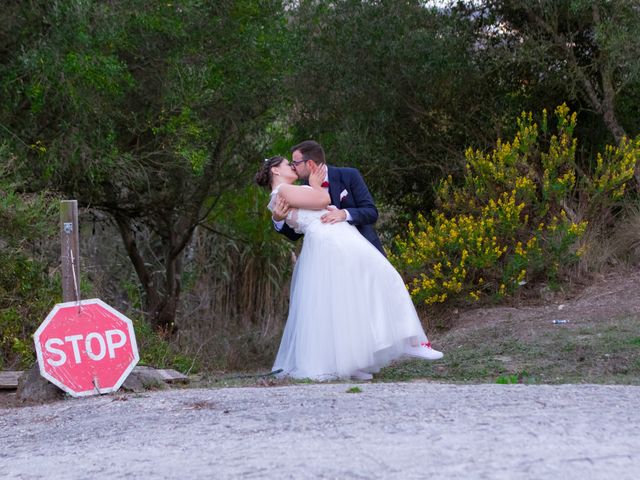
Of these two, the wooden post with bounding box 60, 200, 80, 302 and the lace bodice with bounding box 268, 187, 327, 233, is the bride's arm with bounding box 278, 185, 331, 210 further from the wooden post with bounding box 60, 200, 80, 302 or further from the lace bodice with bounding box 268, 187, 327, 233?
the wooden post with bounding box 60, 200, 80, 302

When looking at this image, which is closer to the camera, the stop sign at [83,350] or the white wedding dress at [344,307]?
the stop sign at [83,350]

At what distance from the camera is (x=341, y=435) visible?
5664mm

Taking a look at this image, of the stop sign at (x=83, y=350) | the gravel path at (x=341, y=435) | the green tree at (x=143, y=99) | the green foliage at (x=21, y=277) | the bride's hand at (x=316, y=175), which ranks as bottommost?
the gravel path at (x=341, y=435)

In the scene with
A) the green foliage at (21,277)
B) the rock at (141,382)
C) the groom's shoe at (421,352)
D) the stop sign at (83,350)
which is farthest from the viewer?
the green foliage at (21,277)

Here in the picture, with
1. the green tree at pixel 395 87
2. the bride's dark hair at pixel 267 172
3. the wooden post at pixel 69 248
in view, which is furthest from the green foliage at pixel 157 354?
the green tree at pixel 395 87

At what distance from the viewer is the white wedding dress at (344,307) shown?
8.77 meters

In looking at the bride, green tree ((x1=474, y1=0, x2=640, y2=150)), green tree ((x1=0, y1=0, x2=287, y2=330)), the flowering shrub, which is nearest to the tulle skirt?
the bride

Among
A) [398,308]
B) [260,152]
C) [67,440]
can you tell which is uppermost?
[260,152]

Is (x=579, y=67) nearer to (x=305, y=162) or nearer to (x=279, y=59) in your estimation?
(x=279, y=59)

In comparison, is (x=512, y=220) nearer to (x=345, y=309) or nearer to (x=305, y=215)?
(x=305, y=215)

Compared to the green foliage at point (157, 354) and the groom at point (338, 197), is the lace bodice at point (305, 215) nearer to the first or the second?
the groom at point (338, 197)

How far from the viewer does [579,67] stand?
15.3 m

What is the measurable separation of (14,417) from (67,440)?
1.28 m

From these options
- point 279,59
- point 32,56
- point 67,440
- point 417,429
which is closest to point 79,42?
point 32,56
